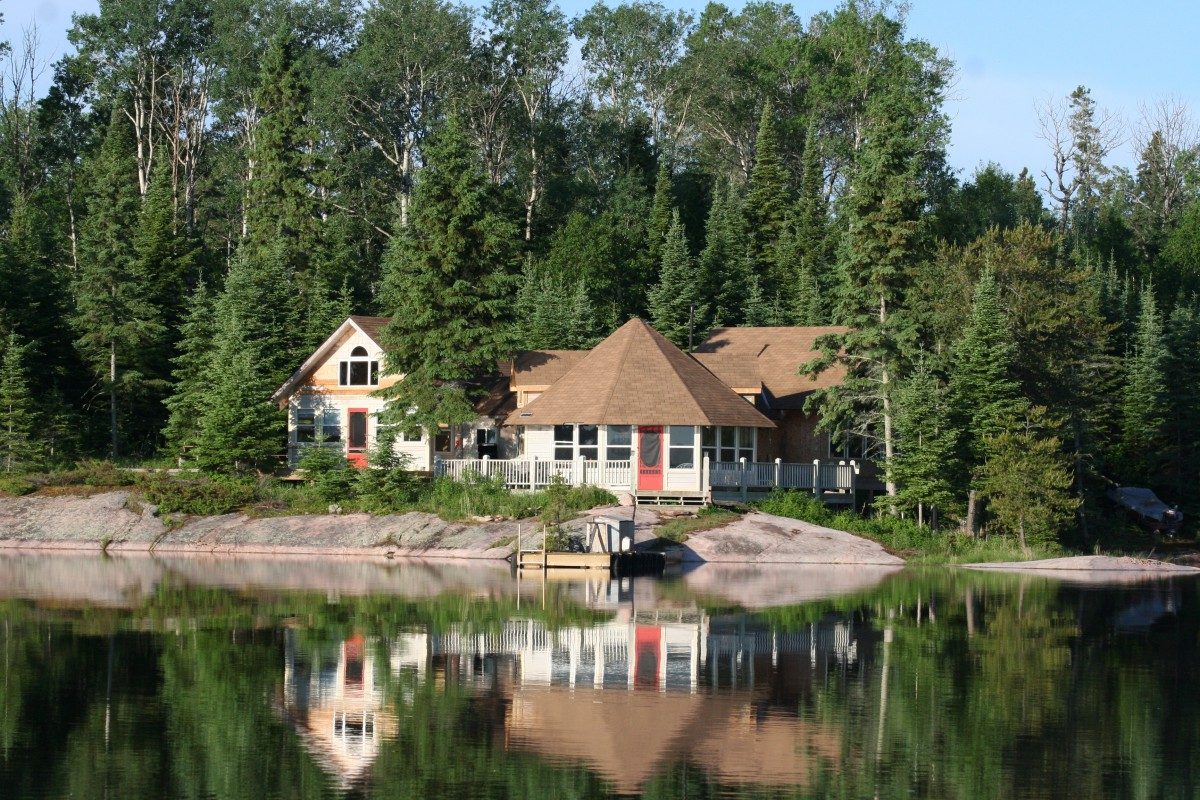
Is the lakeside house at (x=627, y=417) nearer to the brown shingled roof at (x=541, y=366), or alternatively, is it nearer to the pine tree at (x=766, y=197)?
the brown shingled roof at (x=541, y=366)

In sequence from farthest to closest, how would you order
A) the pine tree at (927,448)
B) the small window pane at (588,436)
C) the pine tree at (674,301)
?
the pine tree at (674,301) < the small window pane at (588,436) < the pine tree at (927,448)

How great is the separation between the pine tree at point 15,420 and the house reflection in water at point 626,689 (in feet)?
90.1

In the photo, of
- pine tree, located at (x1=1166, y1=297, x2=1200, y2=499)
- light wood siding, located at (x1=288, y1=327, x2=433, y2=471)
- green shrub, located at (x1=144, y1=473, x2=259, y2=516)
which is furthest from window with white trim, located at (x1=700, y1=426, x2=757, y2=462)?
pine tree, located at (x1=1166, y1=297, x2=1200, y2=499)

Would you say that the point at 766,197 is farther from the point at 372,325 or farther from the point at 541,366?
the point at 372,325

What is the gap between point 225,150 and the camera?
84.6 m

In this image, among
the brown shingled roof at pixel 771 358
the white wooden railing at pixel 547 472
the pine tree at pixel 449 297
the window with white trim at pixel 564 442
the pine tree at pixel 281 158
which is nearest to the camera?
the white wooden railing at pixel 547 472

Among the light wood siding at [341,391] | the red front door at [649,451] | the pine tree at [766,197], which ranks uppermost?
the pine tree at [766,197]

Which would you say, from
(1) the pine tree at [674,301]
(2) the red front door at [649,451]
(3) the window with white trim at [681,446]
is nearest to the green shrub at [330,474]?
(2) the red front door at [649,451]

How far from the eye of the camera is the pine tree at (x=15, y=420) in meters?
50.5

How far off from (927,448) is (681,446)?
7466 mm

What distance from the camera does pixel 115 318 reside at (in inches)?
2259

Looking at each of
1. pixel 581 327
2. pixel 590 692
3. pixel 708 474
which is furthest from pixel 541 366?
pixel 590 692

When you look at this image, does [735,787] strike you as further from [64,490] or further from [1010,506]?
[64,490]

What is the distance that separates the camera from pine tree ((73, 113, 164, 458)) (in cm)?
5712
